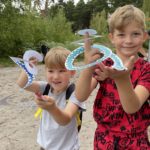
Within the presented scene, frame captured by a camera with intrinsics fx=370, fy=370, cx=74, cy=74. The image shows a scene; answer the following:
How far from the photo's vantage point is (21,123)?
4379 millimetres

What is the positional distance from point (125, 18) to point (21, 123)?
2991 mm

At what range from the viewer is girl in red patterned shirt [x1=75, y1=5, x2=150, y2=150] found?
162 centimetres

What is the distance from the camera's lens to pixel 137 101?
A: 150cm

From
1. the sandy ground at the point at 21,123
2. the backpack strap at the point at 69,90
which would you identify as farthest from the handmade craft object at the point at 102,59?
the sandy ground at the point at 21,123

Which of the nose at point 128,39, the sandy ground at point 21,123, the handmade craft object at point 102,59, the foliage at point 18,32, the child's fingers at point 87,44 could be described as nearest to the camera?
the handmade craft object at point 102,59

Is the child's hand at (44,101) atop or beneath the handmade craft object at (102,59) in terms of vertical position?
beneath

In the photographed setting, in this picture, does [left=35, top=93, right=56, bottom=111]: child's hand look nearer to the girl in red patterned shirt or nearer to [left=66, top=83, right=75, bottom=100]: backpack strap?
the girl in red patterned shirt

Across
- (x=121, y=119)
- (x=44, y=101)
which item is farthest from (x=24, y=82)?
(x=121, y=119)

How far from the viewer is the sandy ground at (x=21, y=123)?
3662 mm

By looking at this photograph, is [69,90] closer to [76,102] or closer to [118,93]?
[76,102]

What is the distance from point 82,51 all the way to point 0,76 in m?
7.15

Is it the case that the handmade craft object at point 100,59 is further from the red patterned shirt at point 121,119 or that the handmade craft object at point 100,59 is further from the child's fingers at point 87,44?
the red patterned shirt at point 121,119

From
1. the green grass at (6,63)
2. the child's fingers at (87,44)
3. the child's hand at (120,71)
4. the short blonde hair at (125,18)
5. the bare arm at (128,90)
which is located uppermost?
the short blonde hair at (125,18)

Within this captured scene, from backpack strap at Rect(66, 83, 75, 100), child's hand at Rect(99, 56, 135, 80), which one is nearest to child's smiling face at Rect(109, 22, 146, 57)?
child's hand at Rect(99, 56, 135, 80)
